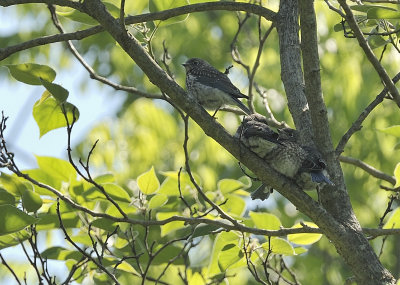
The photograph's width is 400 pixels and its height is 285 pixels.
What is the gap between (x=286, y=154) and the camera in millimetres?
3396

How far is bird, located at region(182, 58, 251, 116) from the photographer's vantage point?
15.4 ft

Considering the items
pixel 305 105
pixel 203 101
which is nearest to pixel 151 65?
pixel 305 105

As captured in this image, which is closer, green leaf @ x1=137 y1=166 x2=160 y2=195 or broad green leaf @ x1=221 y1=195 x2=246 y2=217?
green leaf @ x1=137 y1=166 x2=160 y2=195

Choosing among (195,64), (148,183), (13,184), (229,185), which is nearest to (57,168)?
(13,184)

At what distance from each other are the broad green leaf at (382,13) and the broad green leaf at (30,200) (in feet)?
5.54

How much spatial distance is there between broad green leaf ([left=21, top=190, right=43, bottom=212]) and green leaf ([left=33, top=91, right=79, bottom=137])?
299 millimetres

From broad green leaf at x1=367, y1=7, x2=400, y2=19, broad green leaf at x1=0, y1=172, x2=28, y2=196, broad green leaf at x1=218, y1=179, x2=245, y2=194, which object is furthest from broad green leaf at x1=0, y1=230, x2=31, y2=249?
broad green leaf at x1=367, y1=7, x2=400, y2=19

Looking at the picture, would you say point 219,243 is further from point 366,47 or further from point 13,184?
point 366,47

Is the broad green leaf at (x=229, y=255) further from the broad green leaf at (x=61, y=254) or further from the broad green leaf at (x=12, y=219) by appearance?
the broad green leaf at (x=12, y=219)

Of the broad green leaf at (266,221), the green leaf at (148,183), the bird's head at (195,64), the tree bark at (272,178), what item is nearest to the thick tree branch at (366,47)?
the tree bark at (272,178)

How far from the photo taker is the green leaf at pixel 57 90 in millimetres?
2811

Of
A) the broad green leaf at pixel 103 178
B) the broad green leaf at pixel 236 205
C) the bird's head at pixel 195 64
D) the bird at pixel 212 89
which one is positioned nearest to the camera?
the broad green leaf at pixel 103 178

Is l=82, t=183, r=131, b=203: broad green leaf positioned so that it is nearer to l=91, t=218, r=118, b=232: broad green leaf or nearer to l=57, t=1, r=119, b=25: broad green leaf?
l=91, t=218, r=118, b=232: broad green leaf

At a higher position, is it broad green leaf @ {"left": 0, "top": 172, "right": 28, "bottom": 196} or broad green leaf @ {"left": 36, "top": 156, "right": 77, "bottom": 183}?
broad green leaf @ {"left": 36, "top": 156, "right": 77, "bottom": 183}
